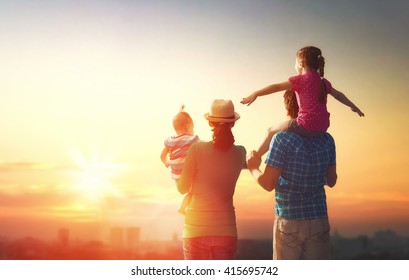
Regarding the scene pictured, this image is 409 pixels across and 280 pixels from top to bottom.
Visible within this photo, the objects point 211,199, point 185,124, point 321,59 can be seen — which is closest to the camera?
point 211,199

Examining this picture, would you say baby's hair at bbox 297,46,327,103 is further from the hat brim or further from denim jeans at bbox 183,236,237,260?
denim jeans at bbox 183,236,237,260

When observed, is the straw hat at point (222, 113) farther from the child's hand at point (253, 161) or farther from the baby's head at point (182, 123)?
the baby's head at point (182, 123)

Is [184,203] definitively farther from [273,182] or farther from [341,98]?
[341,98]

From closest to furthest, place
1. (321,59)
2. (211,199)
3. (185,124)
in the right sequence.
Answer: (211,199) < (321,59) < (185,124)

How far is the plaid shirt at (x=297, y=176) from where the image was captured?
620 centimetres

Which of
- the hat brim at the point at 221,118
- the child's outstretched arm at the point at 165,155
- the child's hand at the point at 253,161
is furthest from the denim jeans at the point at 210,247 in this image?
the child's outstretched arm at the point at 165,155

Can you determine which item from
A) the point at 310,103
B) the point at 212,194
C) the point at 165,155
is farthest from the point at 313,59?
the point at 165,155

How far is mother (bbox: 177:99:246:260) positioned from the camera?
6.20m

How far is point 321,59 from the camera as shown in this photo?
21.9 feet
